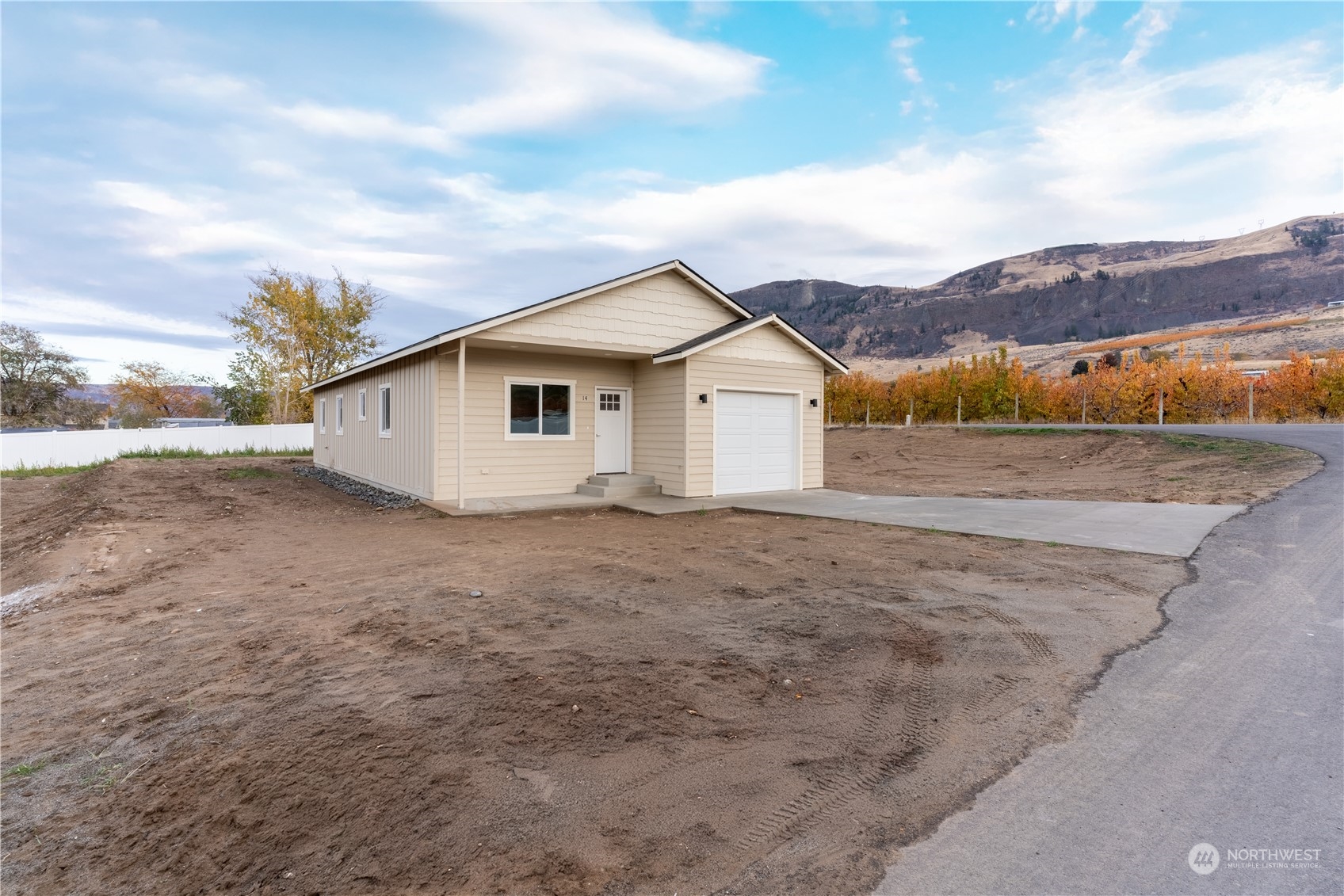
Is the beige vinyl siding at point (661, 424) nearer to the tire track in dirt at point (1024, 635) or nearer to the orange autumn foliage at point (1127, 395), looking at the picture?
the tire track in dirt at point (1024, 635)

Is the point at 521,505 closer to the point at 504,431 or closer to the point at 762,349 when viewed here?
the point at 504,431

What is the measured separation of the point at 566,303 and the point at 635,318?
1.62m

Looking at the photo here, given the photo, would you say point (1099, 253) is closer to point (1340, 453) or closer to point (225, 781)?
point (1340, 453)

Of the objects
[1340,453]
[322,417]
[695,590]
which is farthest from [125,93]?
[1340,453]

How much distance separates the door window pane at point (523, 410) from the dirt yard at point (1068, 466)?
7357 mm

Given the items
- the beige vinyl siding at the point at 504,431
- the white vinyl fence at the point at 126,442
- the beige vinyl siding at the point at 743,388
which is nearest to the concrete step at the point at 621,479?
the beige vinyl siding at the point at 504,431

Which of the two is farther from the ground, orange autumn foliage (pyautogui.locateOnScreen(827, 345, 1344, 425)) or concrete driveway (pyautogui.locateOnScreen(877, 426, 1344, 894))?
orange autumn foliage (pyautogui.locateOnScreen(827, 345, 1344, 425))

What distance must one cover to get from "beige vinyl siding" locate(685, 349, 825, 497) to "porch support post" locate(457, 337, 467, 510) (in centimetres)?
417

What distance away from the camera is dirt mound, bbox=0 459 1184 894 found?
89.4 inches

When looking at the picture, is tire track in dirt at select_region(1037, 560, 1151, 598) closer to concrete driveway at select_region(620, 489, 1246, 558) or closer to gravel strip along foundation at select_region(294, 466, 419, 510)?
concrete driveway at select_region(620, 489, 1246, 558)

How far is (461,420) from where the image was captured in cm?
1109

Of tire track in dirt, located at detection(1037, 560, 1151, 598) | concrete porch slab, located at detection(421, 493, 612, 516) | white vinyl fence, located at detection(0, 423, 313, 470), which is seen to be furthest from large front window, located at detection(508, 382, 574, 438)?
white vinyl fence, located at detection(0, 423, 313, 470)

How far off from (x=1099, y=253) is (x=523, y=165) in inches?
4741

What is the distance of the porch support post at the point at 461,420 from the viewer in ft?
35.2
